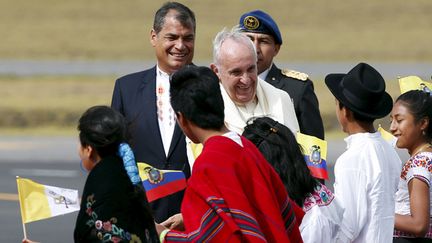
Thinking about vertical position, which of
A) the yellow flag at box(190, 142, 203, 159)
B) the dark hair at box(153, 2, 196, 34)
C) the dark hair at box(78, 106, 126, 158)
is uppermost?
the dark hair at box(153, 2, 196, 34)

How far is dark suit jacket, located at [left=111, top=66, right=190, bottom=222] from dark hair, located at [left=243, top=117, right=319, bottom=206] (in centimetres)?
129

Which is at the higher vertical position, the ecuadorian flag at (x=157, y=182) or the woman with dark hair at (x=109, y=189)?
the woman with dark hair at (x=109, y=189)

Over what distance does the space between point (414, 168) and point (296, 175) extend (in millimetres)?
1255

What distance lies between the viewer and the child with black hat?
5059 mm

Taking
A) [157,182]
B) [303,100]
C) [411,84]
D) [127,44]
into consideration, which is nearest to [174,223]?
[157,182]

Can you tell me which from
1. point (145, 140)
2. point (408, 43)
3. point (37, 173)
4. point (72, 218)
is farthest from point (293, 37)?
point (145, 140)

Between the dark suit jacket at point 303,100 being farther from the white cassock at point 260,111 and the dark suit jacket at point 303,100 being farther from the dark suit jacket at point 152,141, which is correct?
the dark suit jacket at point 152,141

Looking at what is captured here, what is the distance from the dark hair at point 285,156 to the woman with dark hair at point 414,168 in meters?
1.06

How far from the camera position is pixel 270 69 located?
656 centimetres

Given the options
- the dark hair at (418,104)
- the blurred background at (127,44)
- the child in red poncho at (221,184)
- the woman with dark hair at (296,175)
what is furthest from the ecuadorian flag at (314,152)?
the blurred background at (127,44)

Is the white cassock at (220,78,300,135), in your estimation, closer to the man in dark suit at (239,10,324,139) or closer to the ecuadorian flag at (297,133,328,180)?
the ecuadorian flag at (297,133,328,180)

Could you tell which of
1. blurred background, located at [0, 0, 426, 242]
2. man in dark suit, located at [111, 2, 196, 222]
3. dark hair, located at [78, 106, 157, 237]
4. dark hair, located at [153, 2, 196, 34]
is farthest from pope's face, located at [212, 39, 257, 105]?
blurred background, located at [0, 0, 426, 242]

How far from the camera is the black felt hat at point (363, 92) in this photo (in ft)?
17.0

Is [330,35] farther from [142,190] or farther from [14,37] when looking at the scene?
[142,190]
